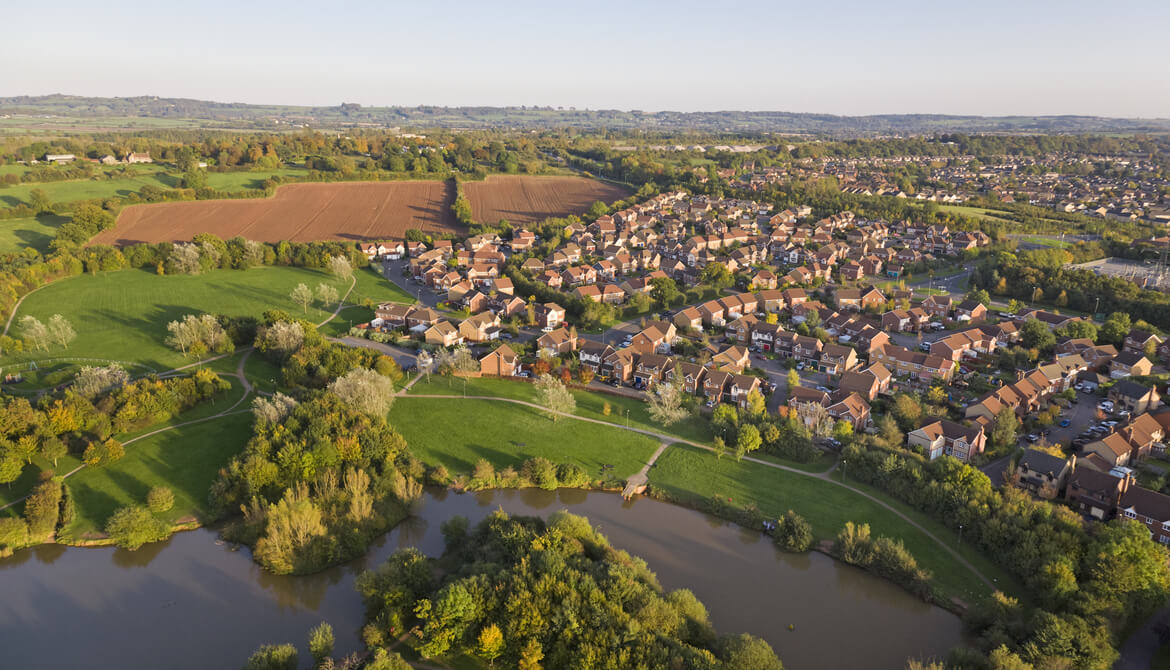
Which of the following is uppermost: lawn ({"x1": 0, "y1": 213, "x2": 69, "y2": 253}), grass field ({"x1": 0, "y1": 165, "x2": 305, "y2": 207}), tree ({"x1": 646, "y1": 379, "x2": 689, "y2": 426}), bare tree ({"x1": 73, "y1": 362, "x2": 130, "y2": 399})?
grass field ({"x1": 0, "y1": 165, "x2": 305, "y2": 207})

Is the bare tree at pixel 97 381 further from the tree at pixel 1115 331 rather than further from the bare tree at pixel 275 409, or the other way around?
the tree at pixel 1115 331

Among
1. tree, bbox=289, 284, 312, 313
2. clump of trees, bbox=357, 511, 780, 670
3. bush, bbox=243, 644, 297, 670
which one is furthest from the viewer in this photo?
tree, bbox=289, 284, 312, 313

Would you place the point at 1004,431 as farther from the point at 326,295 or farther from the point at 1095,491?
the point at 326,295

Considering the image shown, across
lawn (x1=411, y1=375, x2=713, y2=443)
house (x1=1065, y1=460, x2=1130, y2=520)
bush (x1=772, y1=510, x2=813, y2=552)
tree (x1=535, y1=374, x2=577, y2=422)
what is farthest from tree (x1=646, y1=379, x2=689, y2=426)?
house (x1=1065, y1=460, x2=1130, y2=520)

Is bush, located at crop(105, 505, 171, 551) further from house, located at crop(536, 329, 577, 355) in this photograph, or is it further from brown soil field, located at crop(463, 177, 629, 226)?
brown soil field, located at crop(463, 177, 629, 226)

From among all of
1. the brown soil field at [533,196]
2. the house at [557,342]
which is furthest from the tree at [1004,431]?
the brown soil field at [533,196]

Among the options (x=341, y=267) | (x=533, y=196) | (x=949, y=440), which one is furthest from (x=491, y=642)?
(x=533, y=196)

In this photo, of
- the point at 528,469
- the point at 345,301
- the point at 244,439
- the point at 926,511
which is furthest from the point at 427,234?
the point at 926,511
